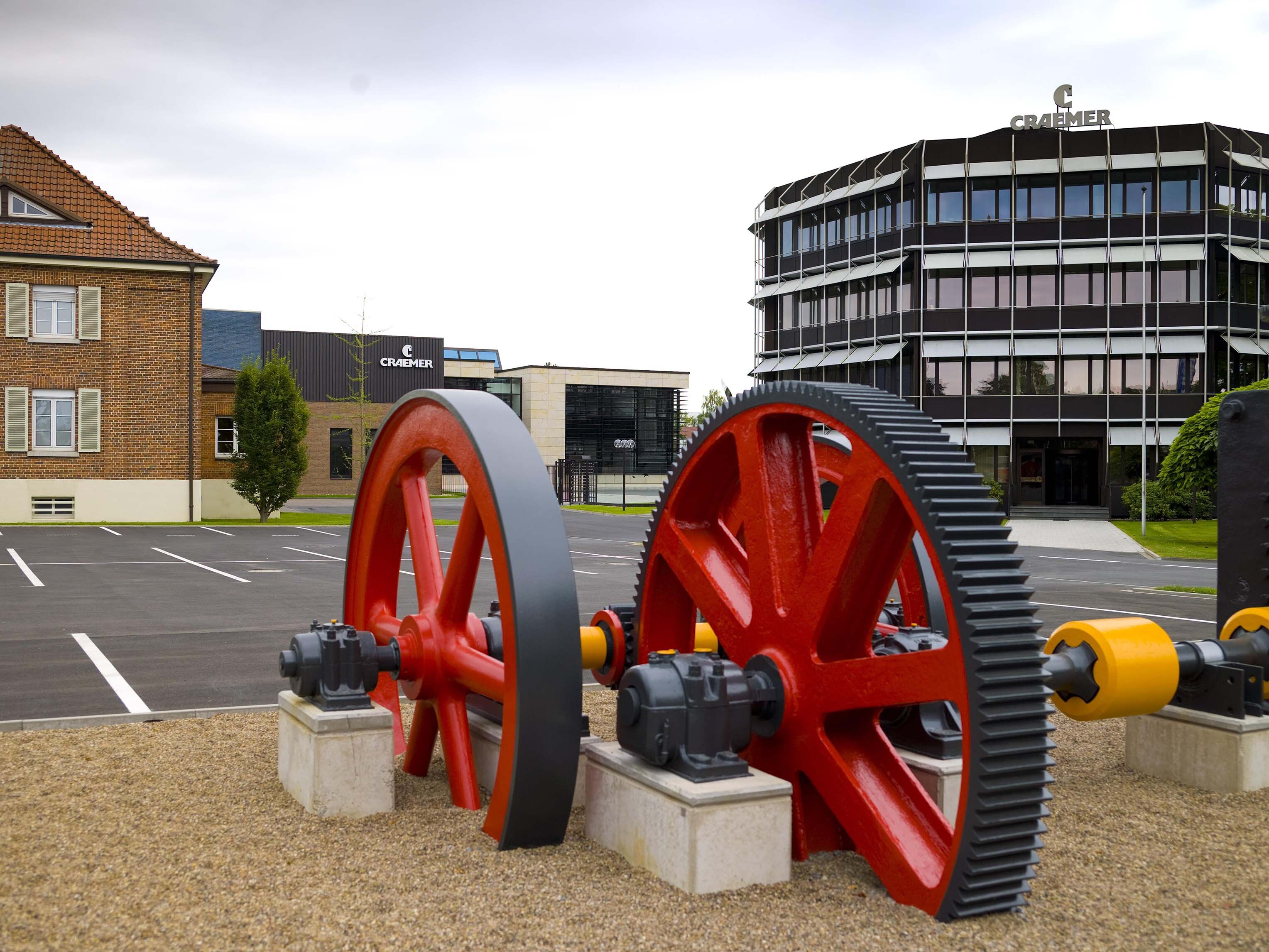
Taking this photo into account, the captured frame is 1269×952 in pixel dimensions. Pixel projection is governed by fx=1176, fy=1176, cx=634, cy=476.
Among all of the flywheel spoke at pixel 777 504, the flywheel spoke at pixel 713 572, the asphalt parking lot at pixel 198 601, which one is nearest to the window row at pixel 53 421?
the asphalt parking lot at pixel 198 601

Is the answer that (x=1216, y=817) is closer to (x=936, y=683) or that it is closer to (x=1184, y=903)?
(x=1184, y=903)

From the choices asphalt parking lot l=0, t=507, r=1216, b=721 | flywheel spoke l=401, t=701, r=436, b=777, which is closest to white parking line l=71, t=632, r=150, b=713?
asphalt parking lot l=0, t=507, r=1216, b=721

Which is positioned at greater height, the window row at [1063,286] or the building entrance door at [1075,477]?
the window row at [1063,286]

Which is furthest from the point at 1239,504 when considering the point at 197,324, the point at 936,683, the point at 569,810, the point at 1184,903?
the point at 197,324

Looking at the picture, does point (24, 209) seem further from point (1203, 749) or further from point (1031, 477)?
point (1031, 477)

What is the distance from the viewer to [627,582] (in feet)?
60.6

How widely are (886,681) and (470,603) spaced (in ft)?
Result: 7.38

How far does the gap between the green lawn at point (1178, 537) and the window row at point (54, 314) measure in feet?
95.7

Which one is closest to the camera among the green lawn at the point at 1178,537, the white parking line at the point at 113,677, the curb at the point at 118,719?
the curb at the point at 118,719

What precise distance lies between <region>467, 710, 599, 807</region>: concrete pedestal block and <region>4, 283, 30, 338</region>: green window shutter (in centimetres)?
3260

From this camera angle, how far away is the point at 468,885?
13.4 feet

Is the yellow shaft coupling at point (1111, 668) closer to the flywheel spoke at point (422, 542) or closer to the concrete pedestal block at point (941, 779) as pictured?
the concrete pedestal block at point (941, 779)

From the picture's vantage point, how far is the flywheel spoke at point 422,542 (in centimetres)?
576

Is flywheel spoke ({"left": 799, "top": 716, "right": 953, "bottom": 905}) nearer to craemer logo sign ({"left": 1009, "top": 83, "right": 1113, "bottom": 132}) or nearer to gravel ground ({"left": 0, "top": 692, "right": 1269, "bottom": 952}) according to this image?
gravel ground ({"left": 0, "top": 692, "right": 1269, "bottom": 952})
